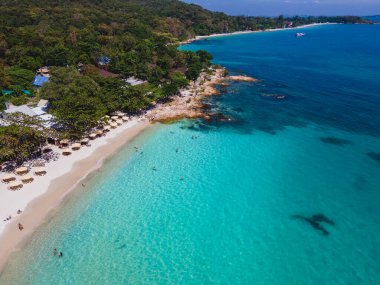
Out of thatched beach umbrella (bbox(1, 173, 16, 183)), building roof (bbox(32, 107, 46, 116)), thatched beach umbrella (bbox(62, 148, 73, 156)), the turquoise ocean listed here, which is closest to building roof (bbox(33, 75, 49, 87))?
building roof (bbox(32, 107, 46, 116))

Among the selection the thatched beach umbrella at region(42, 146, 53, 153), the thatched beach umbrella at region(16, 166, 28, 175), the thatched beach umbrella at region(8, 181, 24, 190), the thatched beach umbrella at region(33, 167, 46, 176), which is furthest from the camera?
the thatched beach umbrella at region(42, 146, 53, 153)

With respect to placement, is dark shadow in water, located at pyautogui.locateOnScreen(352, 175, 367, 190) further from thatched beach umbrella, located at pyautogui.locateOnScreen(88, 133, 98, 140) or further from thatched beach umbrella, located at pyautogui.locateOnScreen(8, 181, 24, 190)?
thatched beach umbrella, located at pyautogui.locateOnScreen(8, 181, 24, 190)

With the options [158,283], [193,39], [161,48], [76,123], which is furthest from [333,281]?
[193,39]

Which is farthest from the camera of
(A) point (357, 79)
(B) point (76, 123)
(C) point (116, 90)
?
(A) point (357, 79)

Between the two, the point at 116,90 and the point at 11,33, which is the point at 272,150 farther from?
the point at 11,33

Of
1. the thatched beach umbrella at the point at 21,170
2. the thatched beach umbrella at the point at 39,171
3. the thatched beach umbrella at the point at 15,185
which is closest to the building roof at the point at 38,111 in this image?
the thatched beach umbrella at the point at 21,170

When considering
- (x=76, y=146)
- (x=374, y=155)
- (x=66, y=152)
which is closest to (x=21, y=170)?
(x=66, y=152)

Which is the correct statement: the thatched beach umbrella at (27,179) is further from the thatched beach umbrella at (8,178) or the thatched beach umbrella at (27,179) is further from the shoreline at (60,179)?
the thatched beach umbrella at (8,178)
